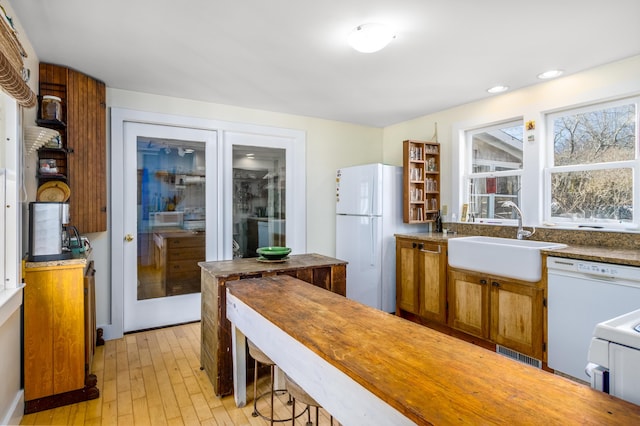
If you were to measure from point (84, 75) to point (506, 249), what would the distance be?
381cm

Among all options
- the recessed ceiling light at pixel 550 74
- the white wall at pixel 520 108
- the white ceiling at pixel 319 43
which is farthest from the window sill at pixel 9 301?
the recessed ceiling light at pixel 550 74

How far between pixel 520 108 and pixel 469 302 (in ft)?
6.33

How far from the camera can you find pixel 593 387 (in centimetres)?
96

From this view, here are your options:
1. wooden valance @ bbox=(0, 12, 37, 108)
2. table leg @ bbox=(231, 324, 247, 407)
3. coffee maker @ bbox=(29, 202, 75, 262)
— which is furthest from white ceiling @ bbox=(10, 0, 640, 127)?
table leg @ bbox=(231, 324, 247, 407)

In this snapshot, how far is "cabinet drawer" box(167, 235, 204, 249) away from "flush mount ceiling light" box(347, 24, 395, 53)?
102 inches

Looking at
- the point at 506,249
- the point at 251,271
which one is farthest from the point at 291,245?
the point at 506,249

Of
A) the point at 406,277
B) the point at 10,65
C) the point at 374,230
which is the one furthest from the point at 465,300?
the point at 10,65

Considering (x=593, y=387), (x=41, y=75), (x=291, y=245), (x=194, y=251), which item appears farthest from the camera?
(x=291, y=245)

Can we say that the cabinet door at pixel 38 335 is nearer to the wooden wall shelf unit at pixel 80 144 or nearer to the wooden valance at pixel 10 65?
the wooden wall shelf unit at pixel 80 144

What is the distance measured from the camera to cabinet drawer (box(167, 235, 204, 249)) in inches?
147

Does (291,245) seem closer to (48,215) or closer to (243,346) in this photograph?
(243,346)

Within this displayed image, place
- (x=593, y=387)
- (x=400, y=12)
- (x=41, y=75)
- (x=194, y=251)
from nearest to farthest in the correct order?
(x=593, y=387), (x=400, y=12), (x=41, y=75), (x=194, y=251)

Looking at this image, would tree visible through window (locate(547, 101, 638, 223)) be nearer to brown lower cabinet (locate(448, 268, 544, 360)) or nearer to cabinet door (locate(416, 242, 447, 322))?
brown lower cabinet (locate(448, 268, 544, 360))

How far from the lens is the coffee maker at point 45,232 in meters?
2.19
